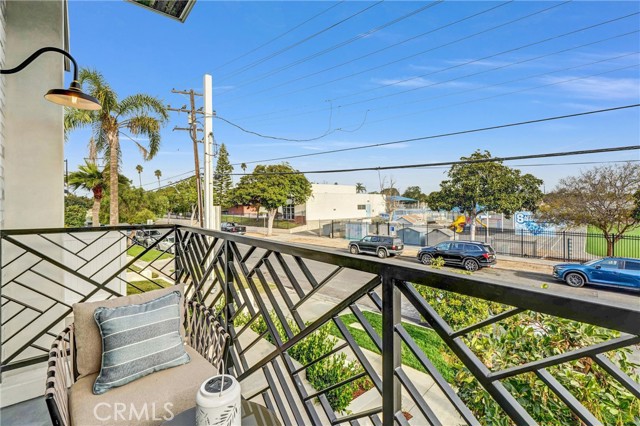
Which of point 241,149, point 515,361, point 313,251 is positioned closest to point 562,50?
point 515,361

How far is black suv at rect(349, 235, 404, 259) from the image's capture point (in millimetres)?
12031

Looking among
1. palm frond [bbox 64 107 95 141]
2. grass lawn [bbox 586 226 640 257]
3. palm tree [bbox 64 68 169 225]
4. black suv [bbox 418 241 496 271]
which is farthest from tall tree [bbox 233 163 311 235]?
grass lawn [bbox 586 226 640 257]

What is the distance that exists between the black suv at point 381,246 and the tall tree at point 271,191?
9034 millimetres

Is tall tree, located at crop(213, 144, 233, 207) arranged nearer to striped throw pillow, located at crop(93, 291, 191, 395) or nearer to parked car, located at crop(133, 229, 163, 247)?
parked car, located at crop(133, 229, 163, 247)

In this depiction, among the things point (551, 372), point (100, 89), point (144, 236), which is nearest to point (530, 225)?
point (551, 372)

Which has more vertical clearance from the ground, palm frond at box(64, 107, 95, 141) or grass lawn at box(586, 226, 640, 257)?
palm frond at box(64, 107, 95, 141)

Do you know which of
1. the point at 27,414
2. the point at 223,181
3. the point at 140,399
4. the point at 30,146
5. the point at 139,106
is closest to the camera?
the point at 140,399

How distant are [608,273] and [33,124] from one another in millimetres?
9835

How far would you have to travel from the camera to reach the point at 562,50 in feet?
30.2

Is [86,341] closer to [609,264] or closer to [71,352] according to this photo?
[71,352]

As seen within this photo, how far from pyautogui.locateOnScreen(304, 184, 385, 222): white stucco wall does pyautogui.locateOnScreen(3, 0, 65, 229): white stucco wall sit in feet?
69.4

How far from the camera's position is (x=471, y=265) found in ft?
32.4

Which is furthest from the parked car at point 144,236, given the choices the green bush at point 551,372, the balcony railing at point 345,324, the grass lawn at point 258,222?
the grass lawn at point 258,222

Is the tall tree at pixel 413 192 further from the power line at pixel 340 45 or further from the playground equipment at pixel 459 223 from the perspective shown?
the power line at pixel 340 45
